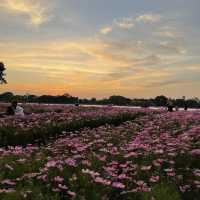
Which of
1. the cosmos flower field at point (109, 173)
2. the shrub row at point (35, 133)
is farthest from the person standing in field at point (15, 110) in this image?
the cosmos flower field at point (109, 173)

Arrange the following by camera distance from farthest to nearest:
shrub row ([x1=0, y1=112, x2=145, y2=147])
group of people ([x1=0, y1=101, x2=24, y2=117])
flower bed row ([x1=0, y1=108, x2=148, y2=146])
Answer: group of people ([x1=0, y1=101, x2=24, y2=117]), flower bed row ([x1=0, y1=108, x2=148, y2=146]), shrub row ([x1=0, y1=112, x2=145, y2=147])

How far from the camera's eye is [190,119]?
67.1 feet

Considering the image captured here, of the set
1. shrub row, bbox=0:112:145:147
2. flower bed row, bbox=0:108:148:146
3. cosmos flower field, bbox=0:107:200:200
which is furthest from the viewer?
flower bed row, bbox=0:108:148:146

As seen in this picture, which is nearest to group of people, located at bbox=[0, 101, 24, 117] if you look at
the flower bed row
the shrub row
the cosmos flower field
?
the flower bed row

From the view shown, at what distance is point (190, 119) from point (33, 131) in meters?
5.60

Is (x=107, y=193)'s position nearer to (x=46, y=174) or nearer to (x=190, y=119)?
(x=46, y=174)

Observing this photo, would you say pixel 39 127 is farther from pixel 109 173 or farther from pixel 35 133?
pixel 109 173

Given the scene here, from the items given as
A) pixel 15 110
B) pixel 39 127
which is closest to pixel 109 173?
pixel 39 127

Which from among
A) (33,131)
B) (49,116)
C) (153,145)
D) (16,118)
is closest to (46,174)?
(153,145)

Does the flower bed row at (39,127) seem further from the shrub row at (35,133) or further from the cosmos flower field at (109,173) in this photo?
the cosmos flower field at (109,173)

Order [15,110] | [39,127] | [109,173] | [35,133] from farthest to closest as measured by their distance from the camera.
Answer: [15,110]
[39,127]
[35,133]
[109,173]

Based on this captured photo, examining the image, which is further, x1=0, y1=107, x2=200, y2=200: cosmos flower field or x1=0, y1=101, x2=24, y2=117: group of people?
x1=0, y1=101, x2=24, y2=117: group of people

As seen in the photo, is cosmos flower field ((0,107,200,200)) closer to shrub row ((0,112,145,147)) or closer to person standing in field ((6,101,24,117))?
shrub row ((0,112,145,147))

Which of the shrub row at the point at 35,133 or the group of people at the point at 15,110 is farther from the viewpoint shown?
the group of people at the point at 15,110
